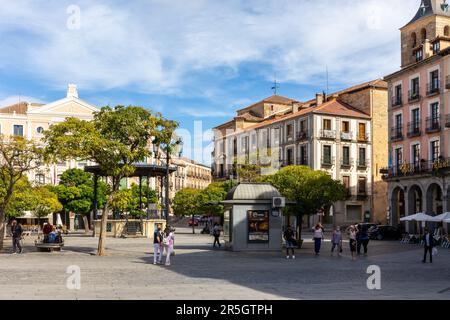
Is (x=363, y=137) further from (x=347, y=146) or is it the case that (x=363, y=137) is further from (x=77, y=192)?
(x=77, y=192)

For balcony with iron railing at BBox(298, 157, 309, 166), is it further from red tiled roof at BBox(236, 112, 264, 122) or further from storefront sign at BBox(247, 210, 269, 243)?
storefront sign at BBox(247, 210, 269, 243)

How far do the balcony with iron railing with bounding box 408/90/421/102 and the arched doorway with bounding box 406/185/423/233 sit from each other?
685 centimetres

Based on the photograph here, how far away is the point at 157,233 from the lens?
22375 mm

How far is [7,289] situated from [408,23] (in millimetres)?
46670

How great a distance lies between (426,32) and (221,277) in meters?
39.7

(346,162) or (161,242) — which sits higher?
(346,162)

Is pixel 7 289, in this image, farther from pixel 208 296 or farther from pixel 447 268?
pixel 447 268

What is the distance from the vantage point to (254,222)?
28219 millimetres

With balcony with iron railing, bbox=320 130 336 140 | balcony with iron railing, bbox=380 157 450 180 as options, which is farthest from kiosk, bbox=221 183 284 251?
balcony with iron railing, bbox=320 130 336 140

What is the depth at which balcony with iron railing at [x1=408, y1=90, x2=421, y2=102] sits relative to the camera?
153ft

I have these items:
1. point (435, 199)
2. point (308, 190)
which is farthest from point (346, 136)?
point (308, 190)

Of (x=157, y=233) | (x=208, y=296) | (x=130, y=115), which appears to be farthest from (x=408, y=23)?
(x=208, y=296)

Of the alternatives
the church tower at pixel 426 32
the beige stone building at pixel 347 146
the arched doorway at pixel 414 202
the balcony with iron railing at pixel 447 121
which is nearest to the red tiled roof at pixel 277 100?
the beige stone building at pixel 347 146
